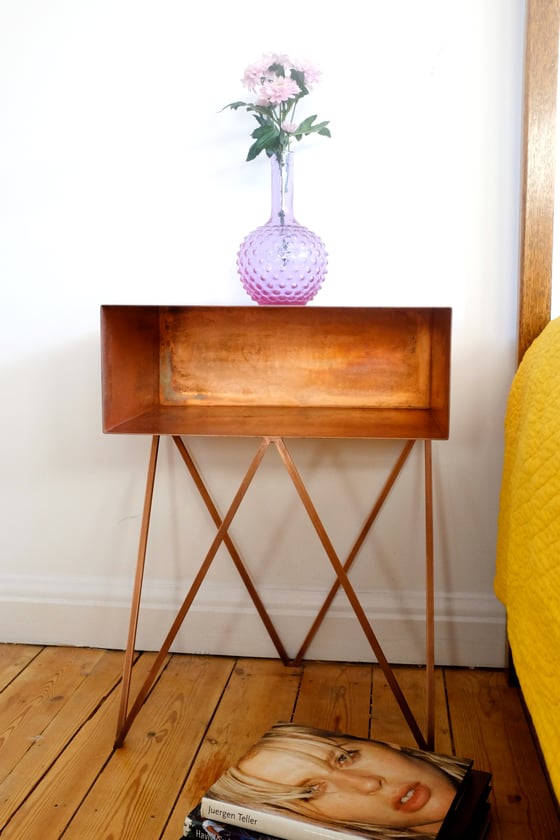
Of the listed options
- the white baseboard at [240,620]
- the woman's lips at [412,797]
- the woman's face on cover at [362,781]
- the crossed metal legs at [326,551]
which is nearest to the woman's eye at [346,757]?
the woman's face on cover at [362,781]

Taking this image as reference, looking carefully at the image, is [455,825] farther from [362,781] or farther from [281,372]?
[281,372]

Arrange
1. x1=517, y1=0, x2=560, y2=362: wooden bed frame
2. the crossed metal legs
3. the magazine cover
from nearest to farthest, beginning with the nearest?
the magazine cover < the crossed metal legs < x1=517, y1=0, x2=560, y2=362: wooden bed frame

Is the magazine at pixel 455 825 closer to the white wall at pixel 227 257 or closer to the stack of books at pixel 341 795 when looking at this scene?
the stack of books at pixel 341 795

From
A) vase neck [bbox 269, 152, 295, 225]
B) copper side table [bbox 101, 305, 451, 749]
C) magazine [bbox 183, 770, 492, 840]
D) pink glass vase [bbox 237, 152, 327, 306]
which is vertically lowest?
magazine [bbox 183, 770, 492, 840]

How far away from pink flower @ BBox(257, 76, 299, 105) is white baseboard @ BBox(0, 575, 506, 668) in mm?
1140

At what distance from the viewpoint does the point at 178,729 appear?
5.77ft

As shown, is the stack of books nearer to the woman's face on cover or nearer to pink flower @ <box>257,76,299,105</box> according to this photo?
the woman's face on cover

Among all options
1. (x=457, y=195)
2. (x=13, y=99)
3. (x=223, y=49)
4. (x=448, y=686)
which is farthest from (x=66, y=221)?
(x=448, y=686)

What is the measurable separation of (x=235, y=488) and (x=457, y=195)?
86 cm

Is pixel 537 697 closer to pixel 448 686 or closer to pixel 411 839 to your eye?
pixel 411 839

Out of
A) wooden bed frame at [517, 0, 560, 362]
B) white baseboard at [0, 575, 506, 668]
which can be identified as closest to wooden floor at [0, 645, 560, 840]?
white baseboard at [0, 575, 506, 668]

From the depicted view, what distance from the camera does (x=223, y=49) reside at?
1.94 m

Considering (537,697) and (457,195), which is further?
(457,195)

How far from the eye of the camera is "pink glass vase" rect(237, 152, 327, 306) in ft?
5.78
